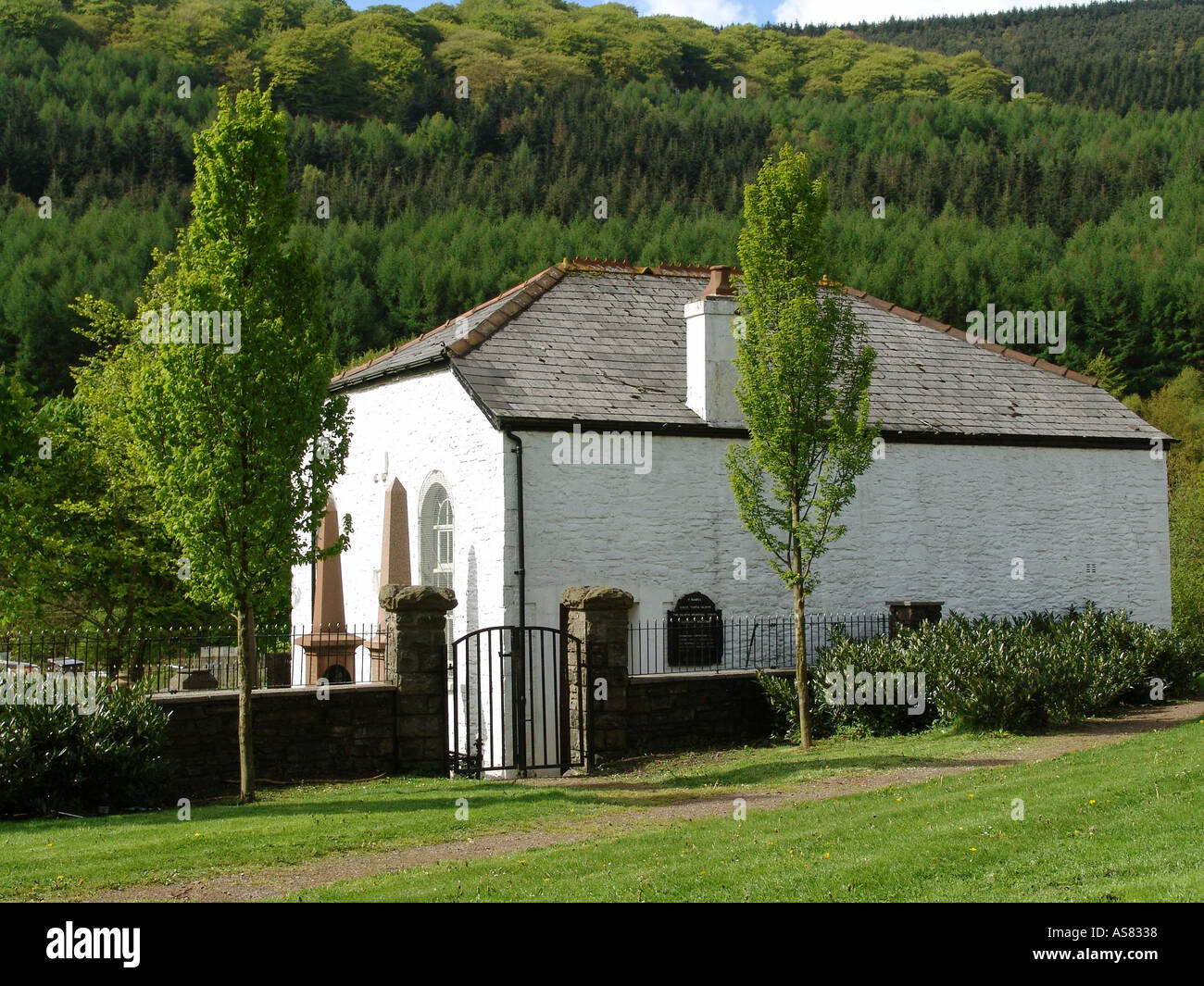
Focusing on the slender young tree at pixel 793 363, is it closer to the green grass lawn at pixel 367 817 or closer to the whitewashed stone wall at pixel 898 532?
the green grass lawn at pixel 367 817

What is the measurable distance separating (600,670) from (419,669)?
2.36 meters

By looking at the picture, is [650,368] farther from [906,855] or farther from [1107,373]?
[1107,373]

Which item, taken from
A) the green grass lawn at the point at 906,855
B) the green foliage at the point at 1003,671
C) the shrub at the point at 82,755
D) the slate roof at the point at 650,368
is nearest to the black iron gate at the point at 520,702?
the green foliage at the point at 1003,671

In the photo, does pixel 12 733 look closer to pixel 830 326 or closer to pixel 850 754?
pixel 850 754

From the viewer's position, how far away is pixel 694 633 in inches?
741

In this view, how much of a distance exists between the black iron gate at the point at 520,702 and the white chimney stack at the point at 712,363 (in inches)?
168

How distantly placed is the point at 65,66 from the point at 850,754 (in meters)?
107

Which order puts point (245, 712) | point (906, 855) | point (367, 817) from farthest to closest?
point (245, 712) < point (367, 817) < point (906, 855)

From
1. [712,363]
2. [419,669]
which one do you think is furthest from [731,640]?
[419,669]

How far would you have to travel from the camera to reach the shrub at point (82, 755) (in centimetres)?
1253

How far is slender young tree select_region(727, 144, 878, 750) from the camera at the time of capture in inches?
621

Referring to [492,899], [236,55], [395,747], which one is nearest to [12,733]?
[395,747]

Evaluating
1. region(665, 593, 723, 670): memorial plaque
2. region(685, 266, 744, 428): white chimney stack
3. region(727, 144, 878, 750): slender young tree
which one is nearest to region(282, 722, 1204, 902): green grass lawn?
region(727, 144, 878, 750): slender young tree

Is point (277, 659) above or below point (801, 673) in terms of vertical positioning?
below
